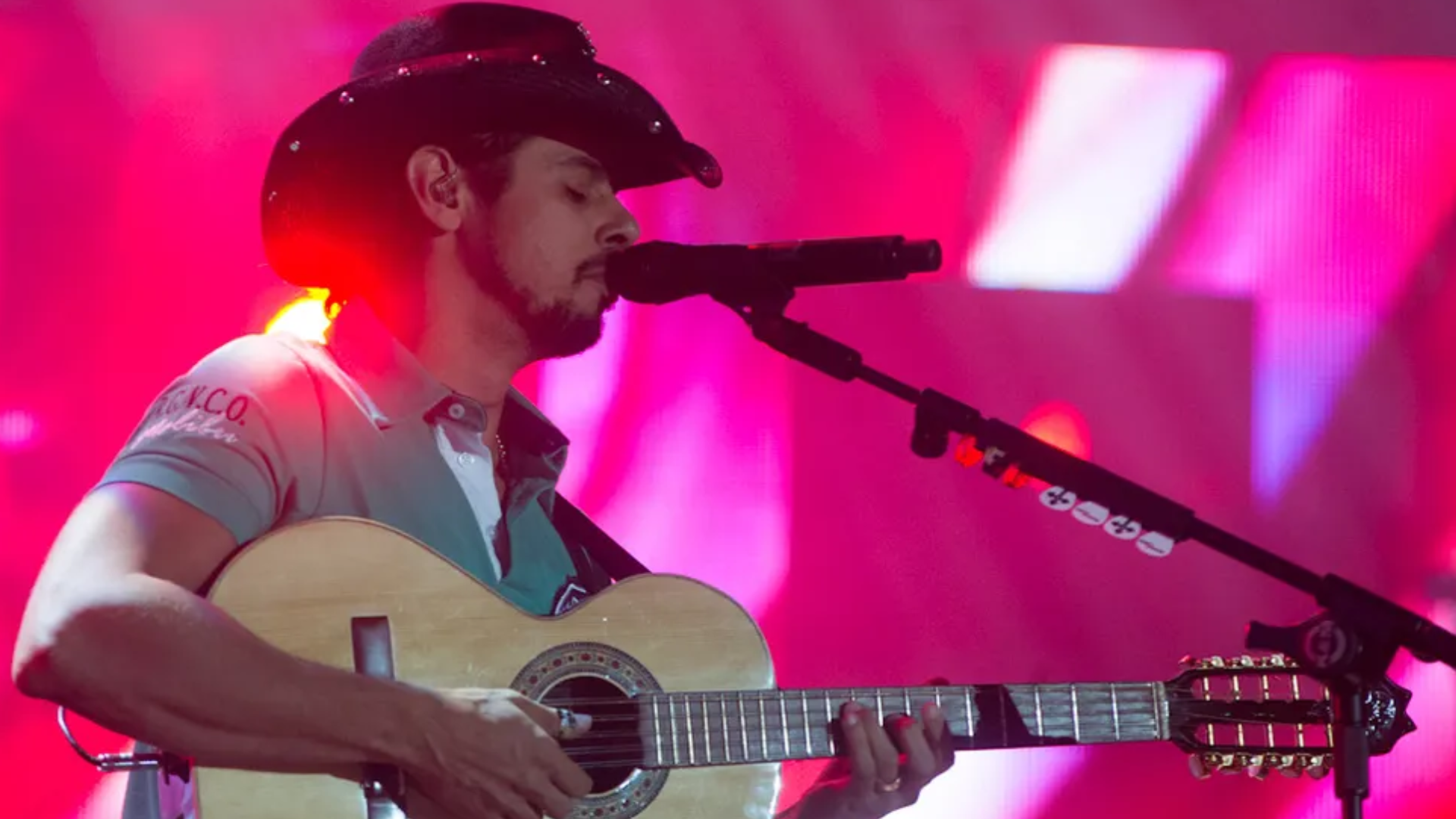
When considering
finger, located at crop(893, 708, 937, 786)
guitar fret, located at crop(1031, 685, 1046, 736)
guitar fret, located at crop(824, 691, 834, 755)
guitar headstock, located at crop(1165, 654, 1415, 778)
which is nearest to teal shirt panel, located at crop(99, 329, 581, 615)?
guitar fret, located at crop(824, 691, 834, 755)

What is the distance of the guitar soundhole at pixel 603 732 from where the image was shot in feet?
6.63

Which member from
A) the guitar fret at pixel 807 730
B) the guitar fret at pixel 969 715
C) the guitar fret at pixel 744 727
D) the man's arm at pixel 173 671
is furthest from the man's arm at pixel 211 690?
the guitar fret at pixel 969 715

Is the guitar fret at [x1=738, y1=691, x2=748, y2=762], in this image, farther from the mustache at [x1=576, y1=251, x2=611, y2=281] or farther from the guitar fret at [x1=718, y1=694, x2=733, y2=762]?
the mustache at [x1=576, y1=251, x2=611, y2=281]

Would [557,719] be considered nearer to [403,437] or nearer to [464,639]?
[464,639]

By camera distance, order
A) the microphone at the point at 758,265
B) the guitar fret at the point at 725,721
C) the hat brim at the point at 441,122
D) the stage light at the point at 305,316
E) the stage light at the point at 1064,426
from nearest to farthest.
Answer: the microphone at the point at 758,265 → the guitar fret at the point at 725,721 → the hat brim at the point at 441,122 → the stage light at the point at 305,316 → the stage light at the point at 1064,426

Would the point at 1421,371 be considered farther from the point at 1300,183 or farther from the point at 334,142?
the point at 334,142

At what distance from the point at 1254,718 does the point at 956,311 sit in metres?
1.22

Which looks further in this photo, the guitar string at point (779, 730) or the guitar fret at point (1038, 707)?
the guitar fret at point (1038, 707)

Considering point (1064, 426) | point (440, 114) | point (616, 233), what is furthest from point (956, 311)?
point (440, 114)

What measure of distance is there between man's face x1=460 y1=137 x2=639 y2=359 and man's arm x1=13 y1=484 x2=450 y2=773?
26.3 inches

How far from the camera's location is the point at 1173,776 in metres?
3.23

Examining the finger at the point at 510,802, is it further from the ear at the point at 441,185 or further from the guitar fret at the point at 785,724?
the ear at the point at 441,185

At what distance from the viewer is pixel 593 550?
99.3 inches

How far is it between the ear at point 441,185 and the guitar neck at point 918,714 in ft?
2.77
